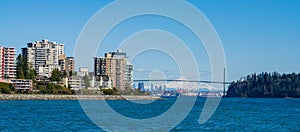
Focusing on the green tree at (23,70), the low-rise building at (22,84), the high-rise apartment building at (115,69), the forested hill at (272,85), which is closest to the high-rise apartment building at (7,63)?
the green tree at (23,70)

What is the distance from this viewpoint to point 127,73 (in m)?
129

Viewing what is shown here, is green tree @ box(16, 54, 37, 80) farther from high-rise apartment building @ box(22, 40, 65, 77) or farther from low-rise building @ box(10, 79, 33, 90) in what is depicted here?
high-rise apartment building @ box(22, 40, 65, 77)

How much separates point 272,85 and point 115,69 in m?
46.3

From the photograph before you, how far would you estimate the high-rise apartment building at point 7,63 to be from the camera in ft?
365

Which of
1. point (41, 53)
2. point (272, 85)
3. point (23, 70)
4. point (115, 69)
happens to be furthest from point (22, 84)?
point (272, 85)

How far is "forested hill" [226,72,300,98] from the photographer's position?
501 feet

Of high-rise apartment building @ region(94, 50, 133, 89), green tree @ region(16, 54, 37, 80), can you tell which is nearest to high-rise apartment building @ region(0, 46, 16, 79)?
green tree @ region(16, 54, 37, 80)

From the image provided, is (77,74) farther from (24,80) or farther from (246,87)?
(246,87)

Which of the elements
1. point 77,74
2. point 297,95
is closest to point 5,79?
point 77,74

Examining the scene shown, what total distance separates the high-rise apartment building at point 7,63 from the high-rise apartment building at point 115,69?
19.9 metres

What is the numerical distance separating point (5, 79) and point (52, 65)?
1070 inches

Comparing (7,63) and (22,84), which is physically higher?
(7,63)

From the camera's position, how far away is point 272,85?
158 metres

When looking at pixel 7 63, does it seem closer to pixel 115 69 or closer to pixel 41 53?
pixel 41 53
